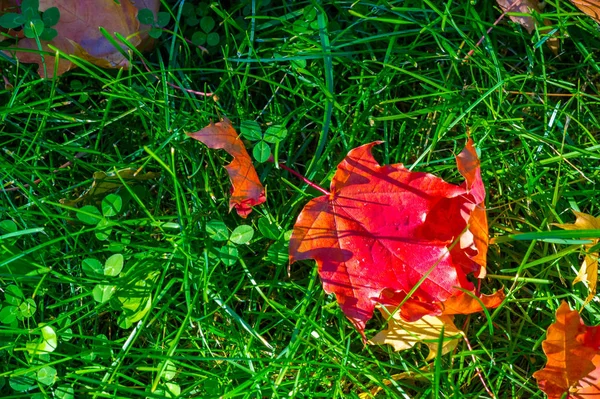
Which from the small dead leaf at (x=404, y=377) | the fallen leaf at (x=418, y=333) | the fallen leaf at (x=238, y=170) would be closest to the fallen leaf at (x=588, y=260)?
the fallen leaf at (x=418, y=333)

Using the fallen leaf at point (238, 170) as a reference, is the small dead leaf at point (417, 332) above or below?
below

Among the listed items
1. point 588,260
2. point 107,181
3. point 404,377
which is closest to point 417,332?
point 404,377

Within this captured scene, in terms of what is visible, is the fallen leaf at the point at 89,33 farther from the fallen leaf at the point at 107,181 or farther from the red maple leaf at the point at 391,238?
the red maple leaf at the point at 391,238

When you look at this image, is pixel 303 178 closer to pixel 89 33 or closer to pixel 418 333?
pixel 418 333

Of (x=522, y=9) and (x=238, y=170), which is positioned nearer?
(x=238, y=170)

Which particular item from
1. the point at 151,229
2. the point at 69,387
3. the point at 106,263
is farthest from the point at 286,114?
the point at 69,387

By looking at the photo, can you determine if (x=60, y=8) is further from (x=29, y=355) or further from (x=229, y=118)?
(x=29, y=355)

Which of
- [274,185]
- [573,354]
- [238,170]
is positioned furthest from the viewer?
[274,185]
